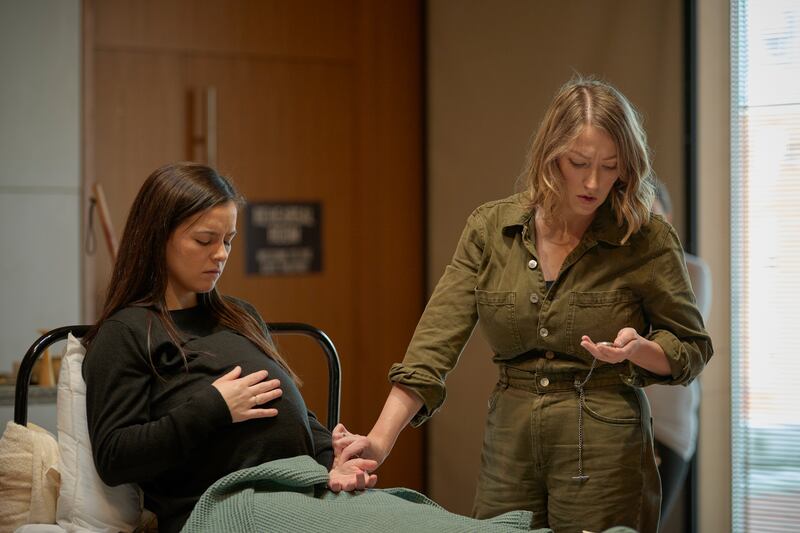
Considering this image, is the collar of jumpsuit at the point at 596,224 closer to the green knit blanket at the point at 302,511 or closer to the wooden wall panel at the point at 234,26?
the green knit blanket at the point at 302,511

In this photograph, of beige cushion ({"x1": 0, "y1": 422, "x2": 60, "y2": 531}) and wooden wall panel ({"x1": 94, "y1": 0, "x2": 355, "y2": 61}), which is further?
wooden wall panel ({"x1": 94, "y1": 0, "x2": 355, "y2": 61})

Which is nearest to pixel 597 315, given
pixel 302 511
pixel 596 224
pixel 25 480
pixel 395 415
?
pixel 596 224

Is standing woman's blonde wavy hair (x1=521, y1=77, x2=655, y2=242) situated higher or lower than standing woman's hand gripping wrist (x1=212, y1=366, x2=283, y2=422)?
higher

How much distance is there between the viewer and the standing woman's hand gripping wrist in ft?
6.11

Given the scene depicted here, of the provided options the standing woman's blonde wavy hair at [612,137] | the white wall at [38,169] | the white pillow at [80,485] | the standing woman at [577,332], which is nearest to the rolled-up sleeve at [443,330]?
the standing woman at [577,332]

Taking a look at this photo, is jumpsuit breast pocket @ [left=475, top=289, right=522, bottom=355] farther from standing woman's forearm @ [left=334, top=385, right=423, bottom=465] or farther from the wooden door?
the wooden door

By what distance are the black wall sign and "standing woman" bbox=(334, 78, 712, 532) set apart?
8.00 feet

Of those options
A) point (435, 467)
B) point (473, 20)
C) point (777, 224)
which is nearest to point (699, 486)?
point (777, 224)

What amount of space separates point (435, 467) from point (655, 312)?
106 inches

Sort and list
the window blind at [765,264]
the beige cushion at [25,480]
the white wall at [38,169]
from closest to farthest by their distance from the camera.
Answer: the beige cushion at [25,480]
the window blind at [765,264]
the white wall at [38,169]

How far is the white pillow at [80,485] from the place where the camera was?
6.27ft

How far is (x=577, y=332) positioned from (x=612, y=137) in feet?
1.23

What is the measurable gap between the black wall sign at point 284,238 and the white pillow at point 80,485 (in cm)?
239

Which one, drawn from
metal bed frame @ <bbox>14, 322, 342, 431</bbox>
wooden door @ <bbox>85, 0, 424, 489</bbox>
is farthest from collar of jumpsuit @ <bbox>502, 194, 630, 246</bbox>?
wooden door @ <bbox>85, 0, 424, 489</bbox>
